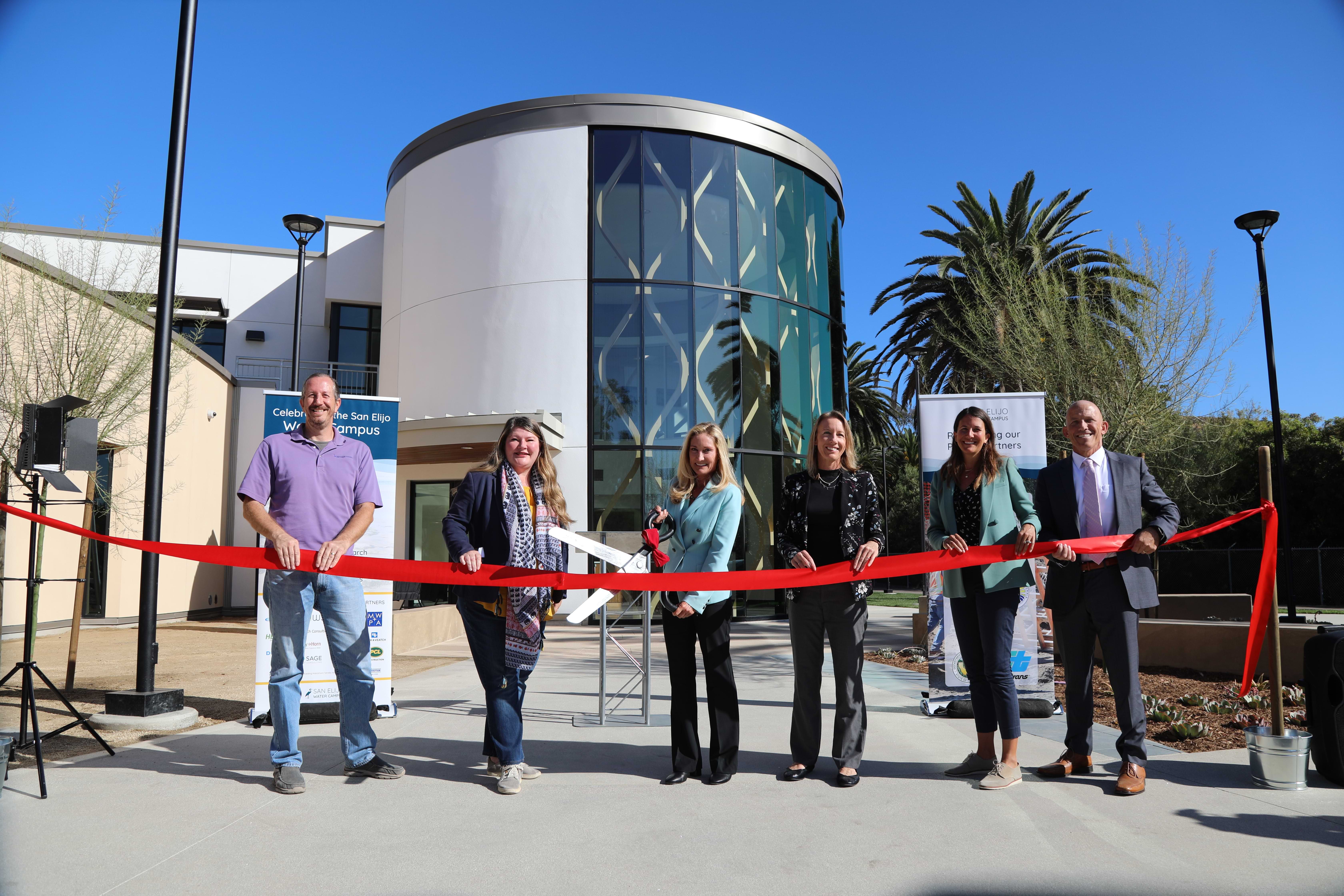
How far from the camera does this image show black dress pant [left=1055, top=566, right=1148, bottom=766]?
170 inches

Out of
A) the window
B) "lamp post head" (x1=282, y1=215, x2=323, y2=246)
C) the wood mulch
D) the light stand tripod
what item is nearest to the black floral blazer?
the wood mulch

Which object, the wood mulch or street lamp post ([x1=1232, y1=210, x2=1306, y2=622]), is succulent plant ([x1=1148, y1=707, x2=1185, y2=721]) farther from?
street lamp post ([x1=1232, y1=210, x2=1306, y2=622])

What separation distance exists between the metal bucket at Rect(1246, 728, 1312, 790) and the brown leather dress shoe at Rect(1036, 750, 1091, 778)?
809 mm

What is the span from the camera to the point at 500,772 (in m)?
4.54

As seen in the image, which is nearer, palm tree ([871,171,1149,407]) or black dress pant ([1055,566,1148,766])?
black dress pant ([1055,566,1148,766])

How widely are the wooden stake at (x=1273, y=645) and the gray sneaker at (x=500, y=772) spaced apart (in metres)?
3.99

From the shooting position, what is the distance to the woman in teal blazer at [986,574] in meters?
4.48

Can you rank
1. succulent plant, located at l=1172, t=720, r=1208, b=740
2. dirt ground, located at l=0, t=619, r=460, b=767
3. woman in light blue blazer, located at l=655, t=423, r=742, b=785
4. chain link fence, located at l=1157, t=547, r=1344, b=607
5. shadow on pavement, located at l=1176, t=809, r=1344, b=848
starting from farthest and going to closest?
1. chain link fence, located at l=1157, t=547, r=1344, b=607
2. dirt ground, located at l=0, t=619, r=460, b=767
3. succulent plant, located at l=1172, t=720, r=1208, b=740
4. woman in light blue blazer, located at l=655, t=423, r=742, b=785
5. shadow on pavement, located at l=1176, t=809, r=1344, b=848

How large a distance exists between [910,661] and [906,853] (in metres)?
7.42

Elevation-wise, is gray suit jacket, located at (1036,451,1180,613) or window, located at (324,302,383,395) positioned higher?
window, located at (324,302,383,395)

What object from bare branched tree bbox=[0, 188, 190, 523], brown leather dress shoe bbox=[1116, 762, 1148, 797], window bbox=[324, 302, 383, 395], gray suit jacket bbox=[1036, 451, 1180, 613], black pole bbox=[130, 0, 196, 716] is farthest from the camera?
window bbox=[324, 302, 383, 395]

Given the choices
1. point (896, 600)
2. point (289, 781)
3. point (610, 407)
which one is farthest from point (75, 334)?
point (896, 600)

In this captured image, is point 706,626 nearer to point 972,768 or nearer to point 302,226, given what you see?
point 972,768

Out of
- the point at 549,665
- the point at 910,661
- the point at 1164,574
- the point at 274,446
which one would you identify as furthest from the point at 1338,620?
the point at 274,446
